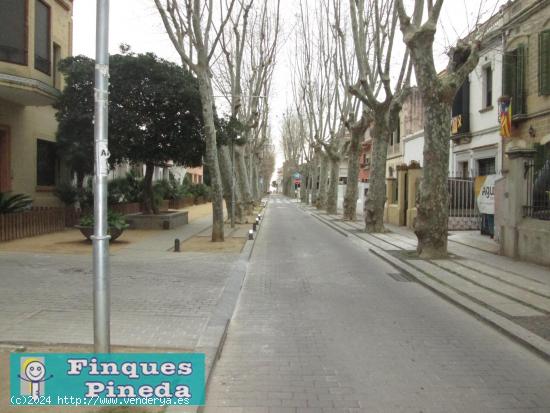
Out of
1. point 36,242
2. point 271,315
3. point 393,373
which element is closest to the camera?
point 393,373

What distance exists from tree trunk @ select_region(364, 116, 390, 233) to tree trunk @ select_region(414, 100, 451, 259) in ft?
23.6

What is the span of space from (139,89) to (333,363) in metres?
17.4

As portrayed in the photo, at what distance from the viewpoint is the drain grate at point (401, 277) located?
34.4 ft

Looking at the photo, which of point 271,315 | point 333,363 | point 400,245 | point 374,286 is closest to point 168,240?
point 400,245

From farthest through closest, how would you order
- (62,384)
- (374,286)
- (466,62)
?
1. (466,62)
2. (374,286)
3. (62,384)

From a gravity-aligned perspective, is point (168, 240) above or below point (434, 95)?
below

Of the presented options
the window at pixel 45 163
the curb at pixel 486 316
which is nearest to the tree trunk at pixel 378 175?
the curb at pixel 486 316

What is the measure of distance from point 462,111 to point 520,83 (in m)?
5.72

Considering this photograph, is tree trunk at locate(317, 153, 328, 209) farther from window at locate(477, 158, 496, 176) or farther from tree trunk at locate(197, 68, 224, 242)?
tree trunk at locate(197, 68, 224, 242)

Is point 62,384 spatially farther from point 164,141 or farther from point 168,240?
point 164,141

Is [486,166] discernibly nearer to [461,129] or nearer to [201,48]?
[461,129]

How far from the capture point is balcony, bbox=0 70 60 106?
15.2 metres

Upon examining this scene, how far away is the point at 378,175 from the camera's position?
19.9 m

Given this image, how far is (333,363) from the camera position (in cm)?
530
